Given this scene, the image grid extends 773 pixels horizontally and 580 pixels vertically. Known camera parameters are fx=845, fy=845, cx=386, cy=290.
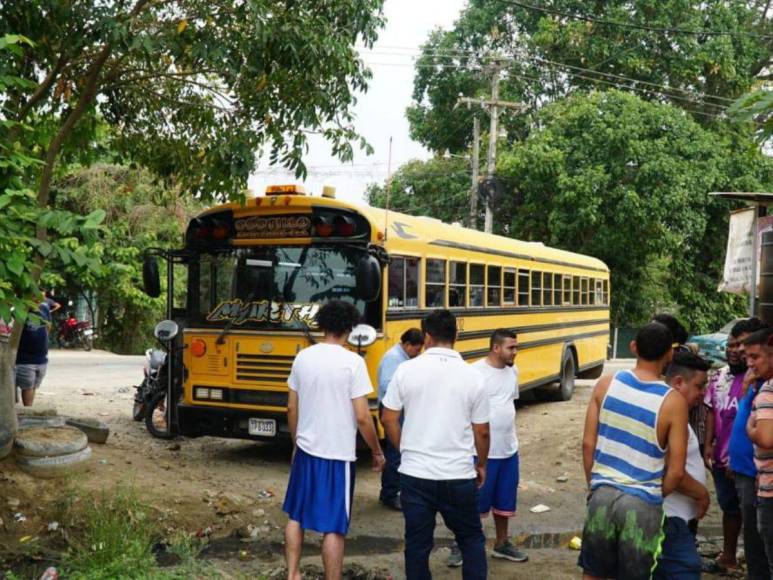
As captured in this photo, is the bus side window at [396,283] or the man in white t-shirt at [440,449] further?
the bus side window at [396,283]

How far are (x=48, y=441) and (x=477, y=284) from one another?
5.48 metres

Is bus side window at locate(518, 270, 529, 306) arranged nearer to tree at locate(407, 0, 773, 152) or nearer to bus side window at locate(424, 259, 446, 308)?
bus side window at locate(424, 259, 446, 308)

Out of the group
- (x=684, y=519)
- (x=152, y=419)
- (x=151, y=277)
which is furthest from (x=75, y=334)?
(x=684, y=519)

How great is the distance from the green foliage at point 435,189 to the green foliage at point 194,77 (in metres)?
19.1

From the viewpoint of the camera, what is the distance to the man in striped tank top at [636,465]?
12.2ft

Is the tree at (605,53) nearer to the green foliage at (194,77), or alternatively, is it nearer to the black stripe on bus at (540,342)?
the black stripe on bus at (540,342)

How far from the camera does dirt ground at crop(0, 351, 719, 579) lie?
6.03m

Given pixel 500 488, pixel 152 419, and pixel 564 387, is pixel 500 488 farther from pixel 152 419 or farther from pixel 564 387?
pixel 564 387

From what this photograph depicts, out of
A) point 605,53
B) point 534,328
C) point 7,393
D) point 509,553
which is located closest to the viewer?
point 509,553

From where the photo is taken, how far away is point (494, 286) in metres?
11.3

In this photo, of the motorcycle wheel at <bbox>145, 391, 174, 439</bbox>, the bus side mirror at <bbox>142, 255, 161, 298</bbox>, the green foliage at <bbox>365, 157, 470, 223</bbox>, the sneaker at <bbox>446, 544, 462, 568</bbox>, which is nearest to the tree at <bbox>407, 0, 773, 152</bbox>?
the green foliage at <bbox>365, 157, 470, 223</bbox>

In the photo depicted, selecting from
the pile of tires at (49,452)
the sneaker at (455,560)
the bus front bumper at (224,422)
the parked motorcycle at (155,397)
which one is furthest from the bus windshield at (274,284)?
the sneaker at (455,560)

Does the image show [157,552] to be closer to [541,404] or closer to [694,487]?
[694,487]

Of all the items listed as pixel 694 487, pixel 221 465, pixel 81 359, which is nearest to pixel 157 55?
pixel 221 465
